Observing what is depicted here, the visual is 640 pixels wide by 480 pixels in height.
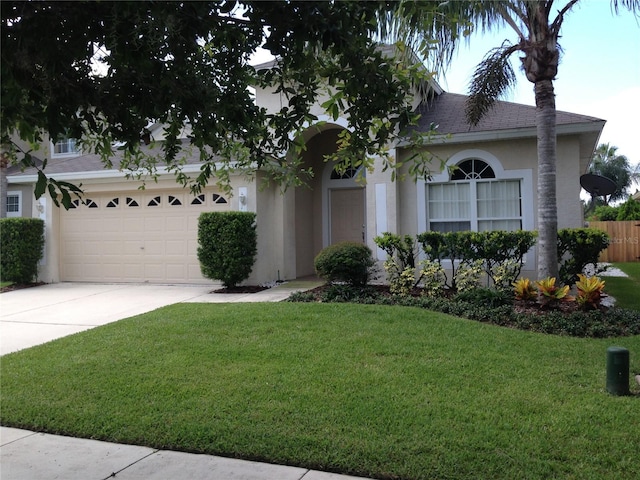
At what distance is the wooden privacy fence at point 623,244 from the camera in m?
23.6

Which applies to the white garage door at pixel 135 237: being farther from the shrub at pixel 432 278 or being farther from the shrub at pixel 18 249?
the shrub at pixel 432 278

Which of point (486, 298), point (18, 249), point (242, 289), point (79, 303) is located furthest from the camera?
point (18, 249)

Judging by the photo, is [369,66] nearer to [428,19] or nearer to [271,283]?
[428,19]

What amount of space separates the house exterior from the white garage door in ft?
0.09

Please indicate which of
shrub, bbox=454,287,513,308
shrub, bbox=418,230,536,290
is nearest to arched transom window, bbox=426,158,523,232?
shrub, bbox=418,230,536,290

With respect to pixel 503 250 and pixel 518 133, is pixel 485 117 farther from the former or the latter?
pixel 503 250

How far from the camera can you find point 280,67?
13.4 feet

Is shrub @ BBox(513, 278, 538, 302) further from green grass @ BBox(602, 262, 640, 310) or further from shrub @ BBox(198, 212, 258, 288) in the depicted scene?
shrub @ BBox(198, 212, 258, 288)

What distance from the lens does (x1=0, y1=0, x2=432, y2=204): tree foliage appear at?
2924 mm

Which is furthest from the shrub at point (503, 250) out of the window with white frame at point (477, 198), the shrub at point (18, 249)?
the shrub at point (18, 249)

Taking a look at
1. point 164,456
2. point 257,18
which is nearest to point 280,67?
point 257,18

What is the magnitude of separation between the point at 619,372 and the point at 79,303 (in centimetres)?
985

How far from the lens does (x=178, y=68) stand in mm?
3375

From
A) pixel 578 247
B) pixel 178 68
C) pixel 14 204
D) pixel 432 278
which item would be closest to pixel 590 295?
pixel 578 247
